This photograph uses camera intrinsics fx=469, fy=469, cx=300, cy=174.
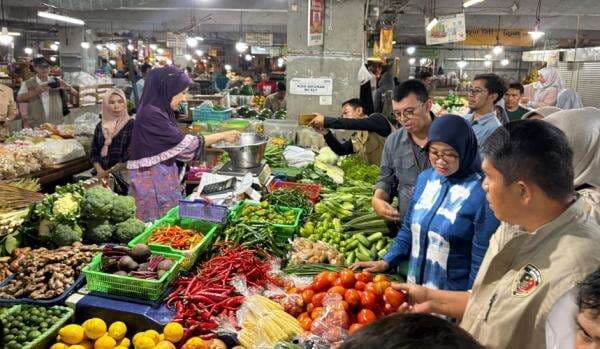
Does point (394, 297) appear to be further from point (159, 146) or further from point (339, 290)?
point (159, 146)

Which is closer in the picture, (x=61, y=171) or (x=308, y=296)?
(x=308, y=296)

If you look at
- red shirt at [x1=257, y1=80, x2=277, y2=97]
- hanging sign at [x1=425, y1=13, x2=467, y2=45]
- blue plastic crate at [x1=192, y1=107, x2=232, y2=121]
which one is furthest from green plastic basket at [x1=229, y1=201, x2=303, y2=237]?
red shirt at [x1=257, y1=80, x2=277, y2=97]

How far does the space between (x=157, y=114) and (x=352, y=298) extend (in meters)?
2.98

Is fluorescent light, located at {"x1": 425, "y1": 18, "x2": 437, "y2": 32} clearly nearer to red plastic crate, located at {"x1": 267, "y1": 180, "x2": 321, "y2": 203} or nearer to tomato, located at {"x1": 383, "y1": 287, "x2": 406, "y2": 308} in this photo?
red plastic crate, located at {"x1": 267, "y1": 180, "x2": 321, "y2": 203}

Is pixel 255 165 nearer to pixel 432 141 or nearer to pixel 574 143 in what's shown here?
pixel 432 141

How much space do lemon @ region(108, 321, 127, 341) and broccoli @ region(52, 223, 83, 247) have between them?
1065 mm

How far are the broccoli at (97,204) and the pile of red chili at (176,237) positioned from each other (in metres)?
0.43

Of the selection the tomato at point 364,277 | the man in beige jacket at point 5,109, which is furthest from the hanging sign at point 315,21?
the tomato at point 364,277

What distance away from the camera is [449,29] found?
11.7 m

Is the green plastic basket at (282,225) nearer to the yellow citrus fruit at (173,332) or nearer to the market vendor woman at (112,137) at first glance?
the yellow citrus fruit at (173,332)

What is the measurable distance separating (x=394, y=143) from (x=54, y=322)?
8.99ft

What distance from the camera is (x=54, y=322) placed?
2.74 m

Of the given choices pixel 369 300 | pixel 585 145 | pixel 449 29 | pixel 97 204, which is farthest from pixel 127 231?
pixel 449 29

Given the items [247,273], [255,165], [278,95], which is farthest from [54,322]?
[278,95]
